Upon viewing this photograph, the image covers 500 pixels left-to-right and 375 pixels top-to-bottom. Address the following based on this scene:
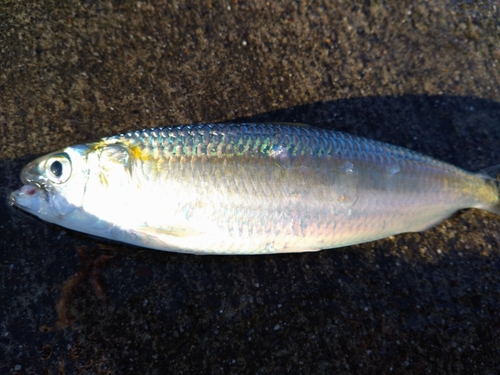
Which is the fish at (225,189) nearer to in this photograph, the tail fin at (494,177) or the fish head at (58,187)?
the fish head at (58,187)

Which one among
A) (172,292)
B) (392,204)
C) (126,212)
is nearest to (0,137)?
(126,212)

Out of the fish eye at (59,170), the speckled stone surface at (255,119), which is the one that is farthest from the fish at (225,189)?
the speckled stone surface at (255,119)

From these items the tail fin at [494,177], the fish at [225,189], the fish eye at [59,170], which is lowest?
the tail fin at [494,177]

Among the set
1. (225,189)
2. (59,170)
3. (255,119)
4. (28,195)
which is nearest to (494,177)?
(255,119)

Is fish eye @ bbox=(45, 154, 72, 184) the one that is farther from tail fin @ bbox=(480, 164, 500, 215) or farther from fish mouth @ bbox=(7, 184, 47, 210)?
tail fin @ bbox=(480, 164, 500, 215)

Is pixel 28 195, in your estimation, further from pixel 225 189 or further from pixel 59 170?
pixel 225 189

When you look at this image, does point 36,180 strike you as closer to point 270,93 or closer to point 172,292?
point 172,292

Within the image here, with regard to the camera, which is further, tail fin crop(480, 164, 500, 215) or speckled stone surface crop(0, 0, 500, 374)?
tail fin crop(480, 164, 500, 215)

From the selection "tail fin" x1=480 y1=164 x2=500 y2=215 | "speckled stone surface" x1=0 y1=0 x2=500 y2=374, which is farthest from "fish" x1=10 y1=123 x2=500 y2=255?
"tail fin" x1=480 y1=164 x2=500 y2=215
